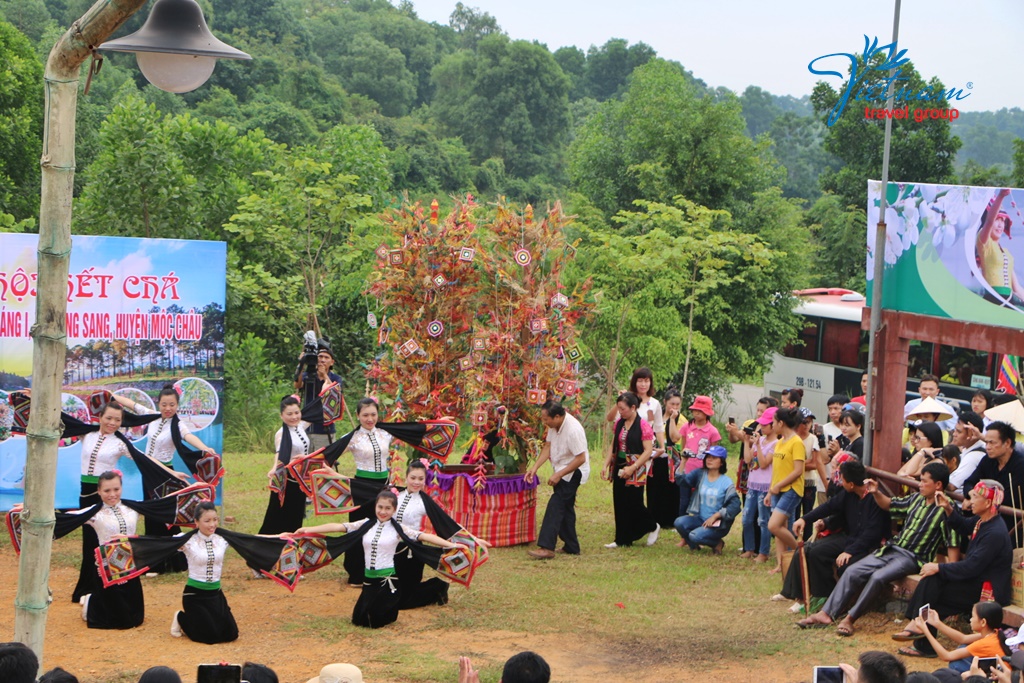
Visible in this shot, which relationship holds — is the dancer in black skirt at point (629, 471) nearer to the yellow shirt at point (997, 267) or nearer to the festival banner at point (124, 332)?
the yellow shirt at point (997, 267)

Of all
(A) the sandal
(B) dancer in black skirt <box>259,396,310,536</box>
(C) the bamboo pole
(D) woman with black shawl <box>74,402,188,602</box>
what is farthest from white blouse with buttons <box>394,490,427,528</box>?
(C) the bamboo pole

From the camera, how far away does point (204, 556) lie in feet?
26.1

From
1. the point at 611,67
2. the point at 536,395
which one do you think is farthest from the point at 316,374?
the point at 611,67

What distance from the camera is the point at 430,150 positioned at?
134 ft

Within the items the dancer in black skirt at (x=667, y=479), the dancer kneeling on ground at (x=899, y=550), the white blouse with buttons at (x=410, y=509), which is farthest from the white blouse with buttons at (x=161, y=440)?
the dancer kneeling on ground at (x=899, y=550)

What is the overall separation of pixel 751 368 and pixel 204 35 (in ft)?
69.2

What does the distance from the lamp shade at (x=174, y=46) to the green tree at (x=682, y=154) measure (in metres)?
21.0

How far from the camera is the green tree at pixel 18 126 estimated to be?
2134cm

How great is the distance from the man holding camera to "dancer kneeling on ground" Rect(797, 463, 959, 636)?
516cm

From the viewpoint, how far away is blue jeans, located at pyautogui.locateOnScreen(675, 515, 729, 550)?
1072 cm

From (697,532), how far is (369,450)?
125 inches

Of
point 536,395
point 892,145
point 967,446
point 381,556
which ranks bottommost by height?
point 381,556

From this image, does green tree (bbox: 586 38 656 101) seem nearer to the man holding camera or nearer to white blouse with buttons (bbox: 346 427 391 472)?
the man holding camera

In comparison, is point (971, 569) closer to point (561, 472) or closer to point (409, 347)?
point (561, 472)
